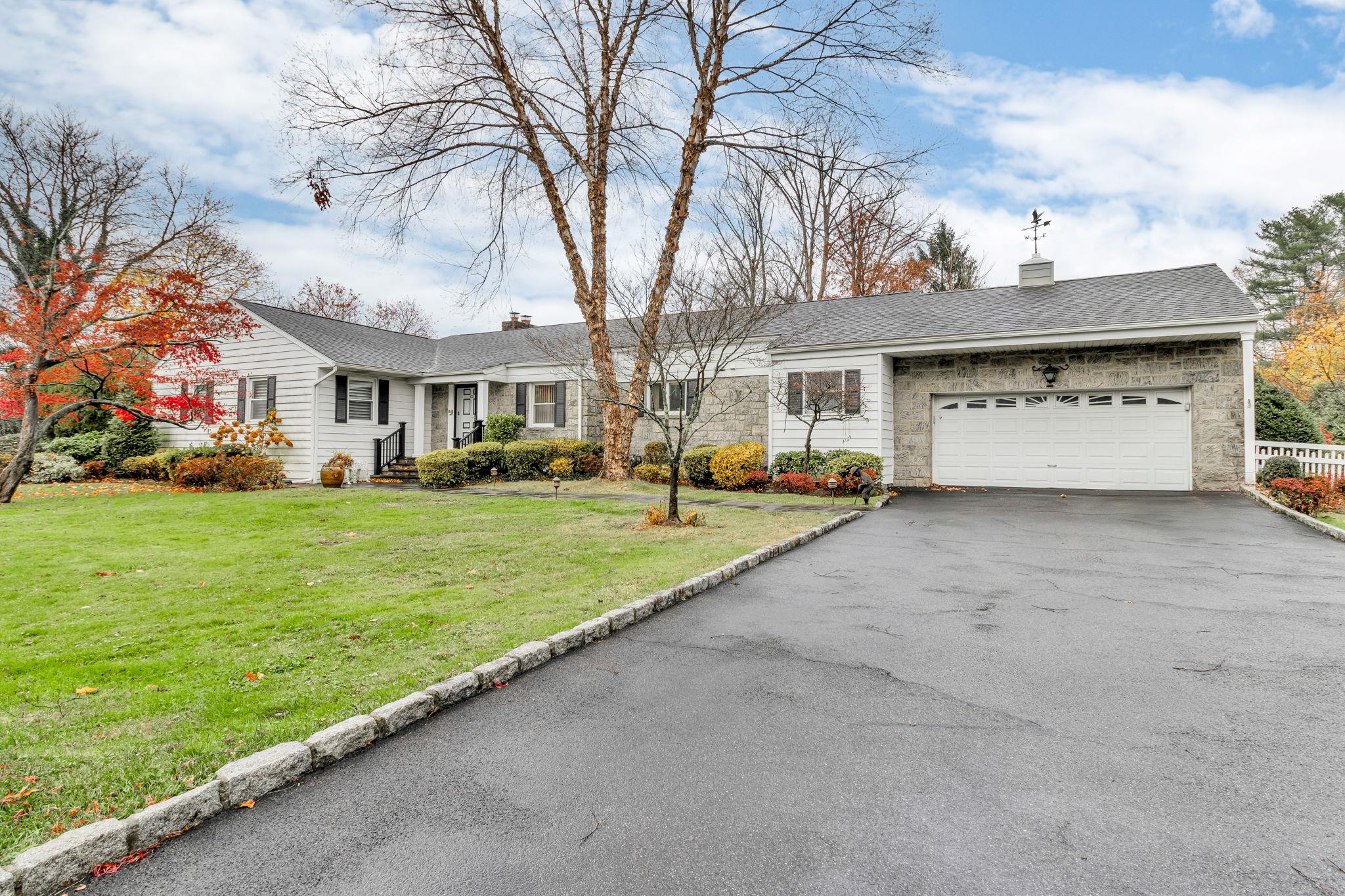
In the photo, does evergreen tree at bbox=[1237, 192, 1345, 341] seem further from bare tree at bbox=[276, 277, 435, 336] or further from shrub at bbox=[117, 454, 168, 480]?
shrub at bbox=[117, 454, 168, 480]

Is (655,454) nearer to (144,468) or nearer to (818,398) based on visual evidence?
(818,398)

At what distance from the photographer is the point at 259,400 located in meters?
17.6

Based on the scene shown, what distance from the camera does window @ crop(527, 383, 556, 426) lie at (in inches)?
756

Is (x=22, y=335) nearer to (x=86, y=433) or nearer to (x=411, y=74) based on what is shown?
(x=86, y=433)

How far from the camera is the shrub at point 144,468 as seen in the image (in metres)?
15.8

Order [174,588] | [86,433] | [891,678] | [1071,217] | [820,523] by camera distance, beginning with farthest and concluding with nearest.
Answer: [1071,217]
[86,433]
[820,523]
[174,588]
[891,678]

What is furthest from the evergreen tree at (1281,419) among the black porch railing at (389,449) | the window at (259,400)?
the window at (259,400)

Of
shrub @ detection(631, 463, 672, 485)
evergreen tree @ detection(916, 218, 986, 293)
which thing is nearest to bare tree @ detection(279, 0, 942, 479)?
shrub @ detection(631, 463, 672, 485)

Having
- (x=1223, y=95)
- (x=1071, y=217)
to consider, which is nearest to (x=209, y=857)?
(x=1223, y=95)

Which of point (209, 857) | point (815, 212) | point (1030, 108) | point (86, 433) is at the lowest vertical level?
point (209, 857)

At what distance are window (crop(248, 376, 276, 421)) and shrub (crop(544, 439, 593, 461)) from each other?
7725mm

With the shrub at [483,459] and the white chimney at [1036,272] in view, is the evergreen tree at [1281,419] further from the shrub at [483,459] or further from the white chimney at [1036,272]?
the shrub at [483,459]

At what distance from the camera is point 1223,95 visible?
550 inches

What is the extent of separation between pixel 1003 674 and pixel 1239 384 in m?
13.2
